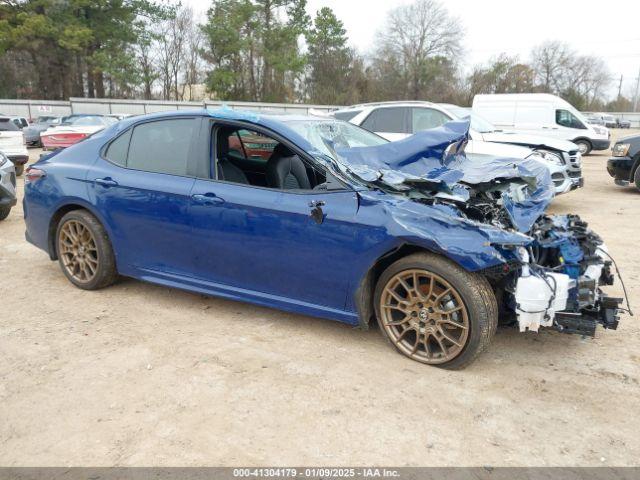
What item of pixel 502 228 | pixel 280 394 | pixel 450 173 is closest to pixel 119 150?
pixel 280 394

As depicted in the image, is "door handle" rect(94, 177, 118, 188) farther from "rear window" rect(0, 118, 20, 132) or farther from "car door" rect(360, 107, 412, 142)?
"rear window" rect(0, 118, 20, 132)

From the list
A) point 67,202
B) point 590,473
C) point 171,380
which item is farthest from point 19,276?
point 590,473

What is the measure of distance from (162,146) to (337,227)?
1819 mm

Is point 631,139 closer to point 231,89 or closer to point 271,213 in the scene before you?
point 271,213

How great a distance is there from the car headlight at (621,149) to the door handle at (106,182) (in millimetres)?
10179

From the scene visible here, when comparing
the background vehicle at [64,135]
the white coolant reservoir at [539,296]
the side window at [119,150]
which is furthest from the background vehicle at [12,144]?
the white coolant reservoir at [539,296]

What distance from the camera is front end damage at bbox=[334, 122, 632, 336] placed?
10.1ft

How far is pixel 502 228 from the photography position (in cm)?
321

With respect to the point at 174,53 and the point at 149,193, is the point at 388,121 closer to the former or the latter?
the point at 149,193

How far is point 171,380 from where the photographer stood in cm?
319

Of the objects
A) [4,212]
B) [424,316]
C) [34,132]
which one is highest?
[34,132]

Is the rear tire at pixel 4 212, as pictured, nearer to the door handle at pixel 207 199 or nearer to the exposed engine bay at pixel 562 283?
the door handle at pixel 207 199

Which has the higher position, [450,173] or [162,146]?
[162,146]

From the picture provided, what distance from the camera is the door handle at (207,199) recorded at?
12.5 ft
